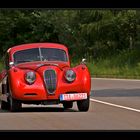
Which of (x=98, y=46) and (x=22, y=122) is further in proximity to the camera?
(x=98, y=46)

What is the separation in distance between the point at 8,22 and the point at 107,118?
5412 cm

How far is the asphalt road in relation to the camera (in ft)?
49.9

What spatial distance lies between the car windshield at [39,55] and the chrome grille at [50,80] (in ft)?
4.54

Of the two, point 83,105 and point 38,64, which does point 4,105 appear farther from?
point 83,105

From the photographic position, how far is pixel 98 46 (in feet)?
206

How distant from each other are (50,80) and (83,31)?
1784 inches

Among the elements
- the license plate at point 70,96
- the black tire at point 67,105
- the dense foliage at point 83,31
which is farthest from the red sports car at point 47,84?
the dense foliage at point 83,31

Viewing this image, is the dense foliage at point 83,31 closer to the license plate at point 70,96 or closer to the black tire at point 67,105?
the black tire at point 67,105

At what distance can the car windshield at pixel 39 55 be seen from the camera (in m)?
20.4

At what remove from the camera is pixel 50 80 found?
1898 centimetres

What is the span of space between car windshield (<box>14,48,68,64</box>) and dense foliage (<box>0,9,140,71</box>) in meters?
32.7

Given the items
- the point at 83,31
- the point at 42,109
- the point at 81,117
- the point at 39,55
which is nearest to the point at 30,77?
the point at 39,55

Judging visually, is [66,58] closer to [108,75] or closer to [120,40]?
[108,75]
